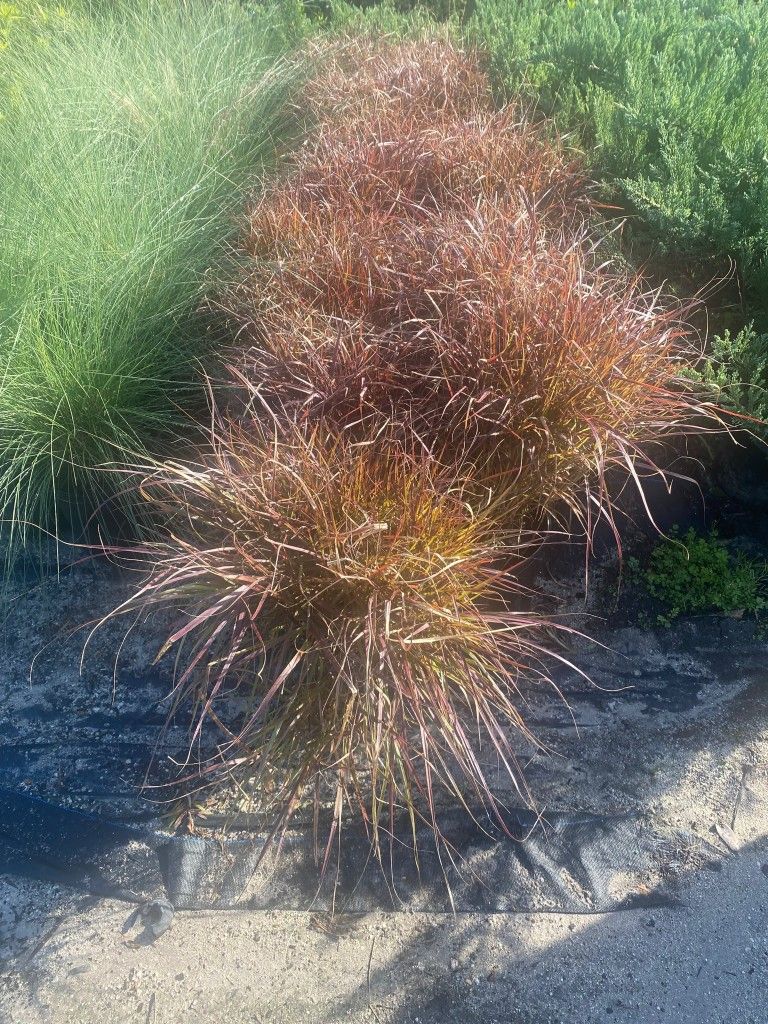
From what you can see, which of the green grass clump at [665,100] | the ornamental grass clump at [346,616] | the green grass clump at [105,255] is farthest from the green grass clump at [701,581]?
the green grass clump at [105,255]

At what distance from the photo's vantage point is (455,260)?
2.94 meters

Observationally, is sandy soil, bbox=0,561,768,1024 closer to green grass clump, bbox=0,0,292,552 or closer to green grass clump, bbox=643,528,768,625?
green grass clump, bbox=643,528,768,625

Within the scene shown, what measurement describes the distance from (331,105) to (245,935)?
401cm

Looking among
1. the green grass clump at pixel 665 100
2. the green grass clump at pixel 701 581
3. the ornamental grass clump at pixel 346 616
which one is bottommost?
the green grass clump at pixel 701 581

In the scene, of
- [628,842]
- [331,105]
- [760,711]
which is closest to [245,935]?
[628,842]

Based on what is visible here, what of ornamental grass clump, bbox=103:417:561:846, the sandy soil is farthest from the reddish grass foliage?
the sandy soil

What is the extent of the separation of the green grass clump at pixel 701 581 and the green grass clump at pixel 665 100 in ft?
3.62

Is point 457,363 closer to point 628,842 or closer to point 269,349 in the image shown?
point 269,349

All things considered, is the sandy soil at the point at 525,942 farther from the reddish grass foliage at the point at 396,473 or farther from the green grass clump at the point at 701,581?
the green grass clump at the point at 701,581

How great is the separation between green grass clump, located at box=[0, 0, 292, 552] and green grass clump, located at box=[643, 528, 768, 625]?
6.24 feet

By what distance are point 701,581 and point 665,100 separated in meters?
2.33

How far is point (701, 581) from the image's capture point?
10.0ft

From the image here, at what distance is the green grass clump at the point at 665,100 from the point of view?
10.8 feet

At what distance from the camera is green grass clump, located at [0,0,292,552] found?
3203 millimetres
